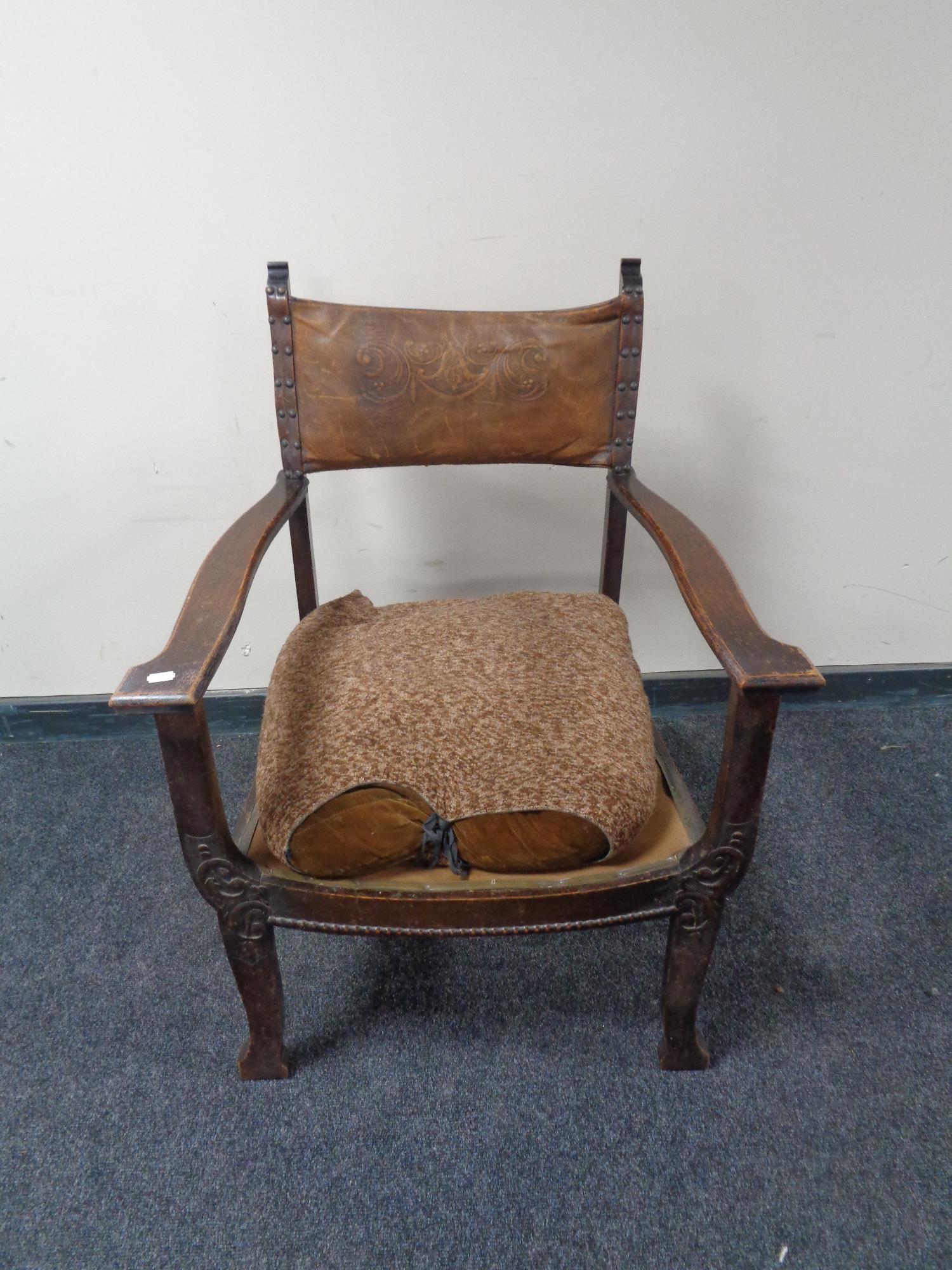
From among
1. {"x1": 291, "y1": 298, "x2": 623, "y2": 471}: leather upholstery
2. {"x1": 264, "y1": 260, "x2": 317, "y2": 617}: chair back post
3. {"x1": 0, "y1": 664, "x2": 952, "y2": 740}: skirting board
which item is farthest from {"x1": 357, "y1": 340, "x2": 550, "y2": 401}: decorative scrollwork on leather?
{"x1": 0, "y1": 664, "x2": 952, "y2": 740}: skirting board

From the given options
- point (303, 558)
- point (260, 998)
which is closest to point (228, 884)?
point (260, 998)

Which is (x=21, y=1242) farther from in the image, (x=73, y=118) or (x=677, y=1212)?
(x=73, y=118)

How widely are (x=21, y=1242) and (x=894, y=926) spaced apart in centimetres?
126

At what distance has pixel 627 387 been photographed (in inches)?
46.2

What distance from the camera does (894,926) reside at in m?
1.29

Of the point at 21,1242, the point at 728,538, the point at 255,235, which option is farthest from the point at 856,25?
the point at 21,1242

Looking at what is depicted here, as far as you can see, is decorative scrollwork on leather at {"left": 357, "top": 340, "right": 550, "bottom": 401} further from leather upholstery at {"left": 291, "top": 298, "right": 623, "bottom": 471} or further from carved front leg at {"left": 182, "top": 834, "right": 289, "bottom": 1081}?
carved front leg at {"left": 182, "top": 834, "right": 289, "bottom": 1081}

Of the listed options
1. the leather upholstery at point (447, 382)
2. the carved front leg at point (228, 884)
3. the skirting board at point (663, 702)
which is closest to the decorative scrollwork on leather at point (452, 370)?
the leather upholstery at point (447, 382)

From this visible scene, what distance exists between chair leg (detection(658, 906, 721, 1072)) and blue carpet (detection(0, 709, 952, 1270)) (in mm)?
29

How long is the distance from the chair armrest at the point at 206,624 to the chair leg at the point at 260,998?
31 cm

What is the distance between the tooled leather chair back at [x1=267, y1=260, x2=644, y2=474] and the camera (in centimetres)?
113

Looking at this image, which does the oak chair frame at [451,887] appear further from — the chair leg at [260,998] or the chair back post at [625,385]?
the chair back post at [625,385]

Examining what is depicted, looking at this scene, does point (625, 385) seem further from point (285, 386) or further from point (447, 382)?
point (285, 386)

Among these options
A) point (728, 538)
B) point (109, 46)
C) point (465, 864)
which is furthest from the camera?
point (728, 538)
